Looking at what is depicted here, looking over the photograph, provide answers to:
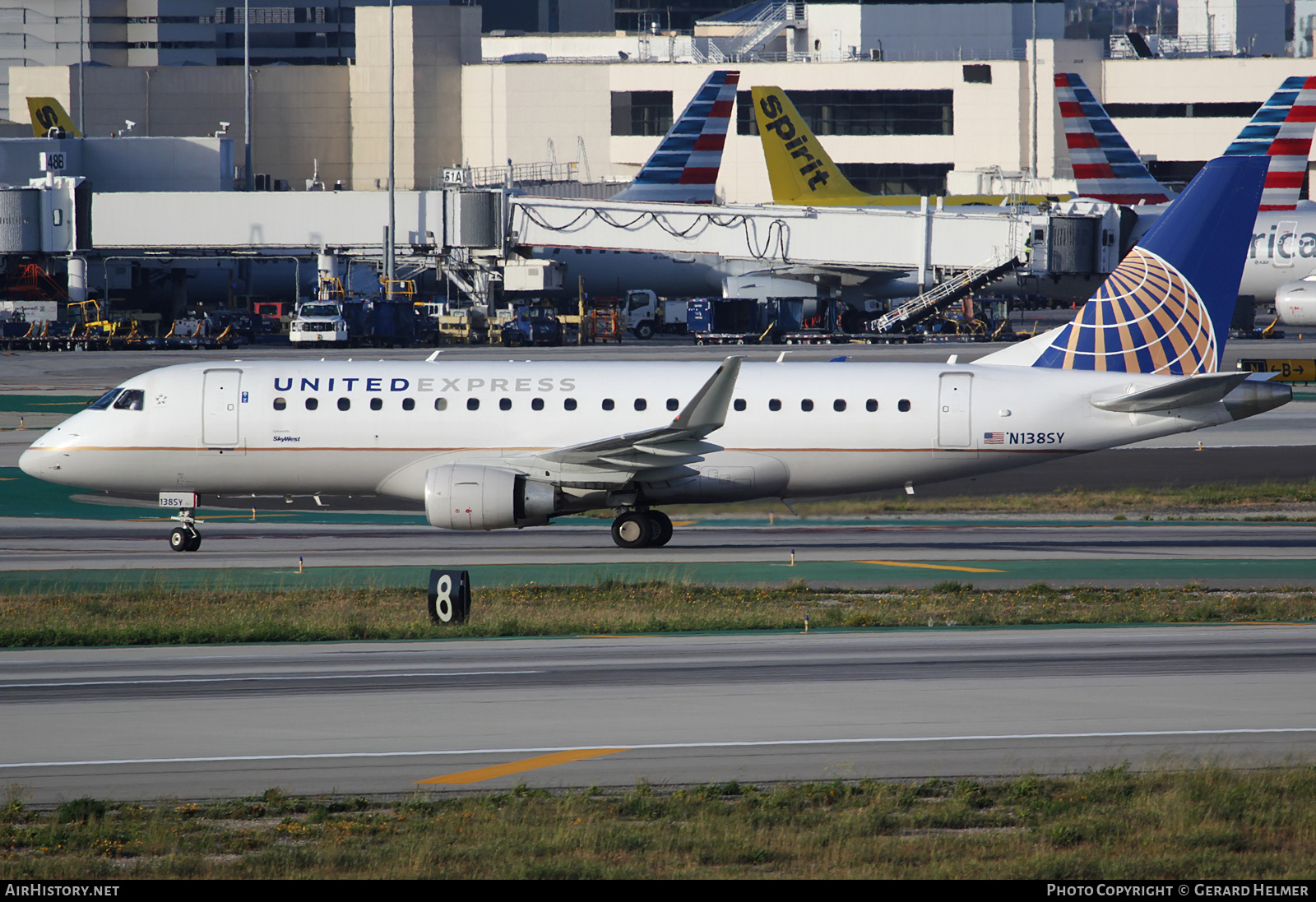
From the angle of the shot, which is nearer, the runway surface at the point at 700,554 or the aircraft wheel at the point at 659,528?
the runway surface at the point at 700,554

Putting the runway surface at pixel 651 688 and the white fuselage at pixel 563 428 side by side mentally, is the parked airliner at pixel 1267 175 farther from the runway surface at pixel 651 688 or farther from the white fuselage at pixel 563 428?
the runway surface at pixel 651 688

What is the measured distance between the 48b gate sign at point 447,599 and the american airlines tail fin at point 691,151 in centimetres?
7553

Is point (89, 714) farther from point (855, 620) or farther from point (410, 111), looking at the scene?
point (410, 111)

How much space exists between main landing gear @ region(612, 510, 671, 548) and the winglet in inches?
109

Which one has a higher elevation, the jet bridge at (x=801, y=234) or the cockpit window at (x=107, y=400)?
the jet bridge at (x=801, y=234)

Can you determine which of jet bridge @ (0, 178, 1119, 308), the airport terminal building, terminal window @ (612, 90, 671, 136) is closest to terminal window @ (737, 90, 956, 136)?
the airport terminal building

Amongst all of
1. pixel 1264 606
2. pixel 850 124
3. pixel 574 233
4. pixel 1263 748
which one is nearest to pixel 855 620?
pixel 1264 606

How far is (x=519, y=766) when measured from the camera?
1495 centimetres

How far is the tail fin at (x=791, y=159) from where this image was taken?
303ft

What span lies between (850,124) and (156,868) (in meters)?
116

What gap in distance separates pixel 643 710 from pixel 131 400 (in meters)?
18.6

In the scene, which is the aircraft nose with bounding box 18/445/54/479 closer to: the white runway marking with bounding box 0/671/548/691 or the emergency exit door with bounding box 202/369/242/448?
the emergency exit door with bounding box 202/369/242/448

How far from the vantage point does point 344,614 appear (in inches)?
956

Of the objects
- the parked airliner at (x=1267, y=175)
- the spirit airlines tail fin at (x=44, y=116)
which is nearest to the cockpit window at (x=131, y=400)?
the parked airliner at (x=1267, y=175)
